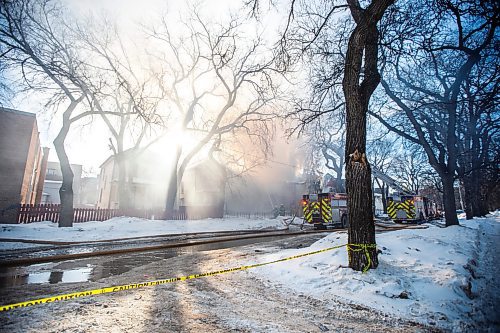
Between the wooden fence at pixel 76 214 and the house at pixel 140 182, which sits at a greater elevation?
the house at pixel 140 182

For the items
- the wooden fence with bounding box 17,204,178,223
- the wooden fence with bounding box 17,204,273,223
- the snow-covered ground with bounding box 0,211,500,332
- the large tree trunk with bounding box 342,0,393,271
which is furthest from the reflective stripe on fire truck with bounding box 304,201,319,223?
the large tree trunk with bounding box 342,0,393,271

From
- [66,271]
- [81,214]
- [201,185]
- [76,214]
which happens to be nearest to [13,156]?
[76,214]

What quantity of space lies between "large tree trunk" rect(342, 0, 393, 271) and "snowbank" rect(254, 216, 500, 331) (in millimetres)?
450

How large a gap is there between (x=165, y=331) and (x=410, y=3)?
386 inches

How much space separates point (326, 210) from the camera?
16828 mm

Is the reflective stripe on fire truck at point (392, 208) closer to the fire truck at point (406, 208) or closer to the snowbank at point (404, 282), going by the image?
the fire truck at point (406, 208)

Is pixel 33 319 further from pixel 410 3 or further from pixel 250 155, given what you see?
pixel 250 155

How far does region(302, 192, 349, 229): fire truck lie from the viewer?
16.8 metres

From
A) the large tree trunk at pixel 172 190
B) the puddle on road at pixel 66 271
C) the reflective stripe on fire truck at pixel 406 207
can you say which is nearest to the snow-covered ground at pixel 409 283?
the puddle on road at pixel 66 271

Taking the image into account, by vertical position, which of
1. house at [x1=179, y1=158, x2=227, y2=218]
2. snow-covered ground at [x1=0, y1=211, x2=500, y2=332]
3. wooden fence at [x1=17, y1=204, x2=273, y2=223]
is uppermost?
house at [x1=179, y1=158, x2=227, y2=218]

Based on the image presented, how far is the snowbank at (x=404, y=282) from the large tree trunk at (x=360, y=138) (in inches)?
17.7

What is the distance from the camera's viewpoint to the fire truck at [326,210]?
662 inches

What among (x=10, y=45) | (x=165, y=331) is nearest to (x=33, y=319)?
(x=165, y=331)

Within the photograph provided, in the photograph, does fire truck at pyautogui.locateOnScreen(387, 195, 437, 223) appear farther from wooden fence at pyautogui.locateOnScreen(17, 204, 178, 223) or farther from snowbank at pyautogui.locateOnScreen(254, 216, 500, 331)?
wooden fence at pyautogui.locateOnScreen(17, 204, 178, 223)
